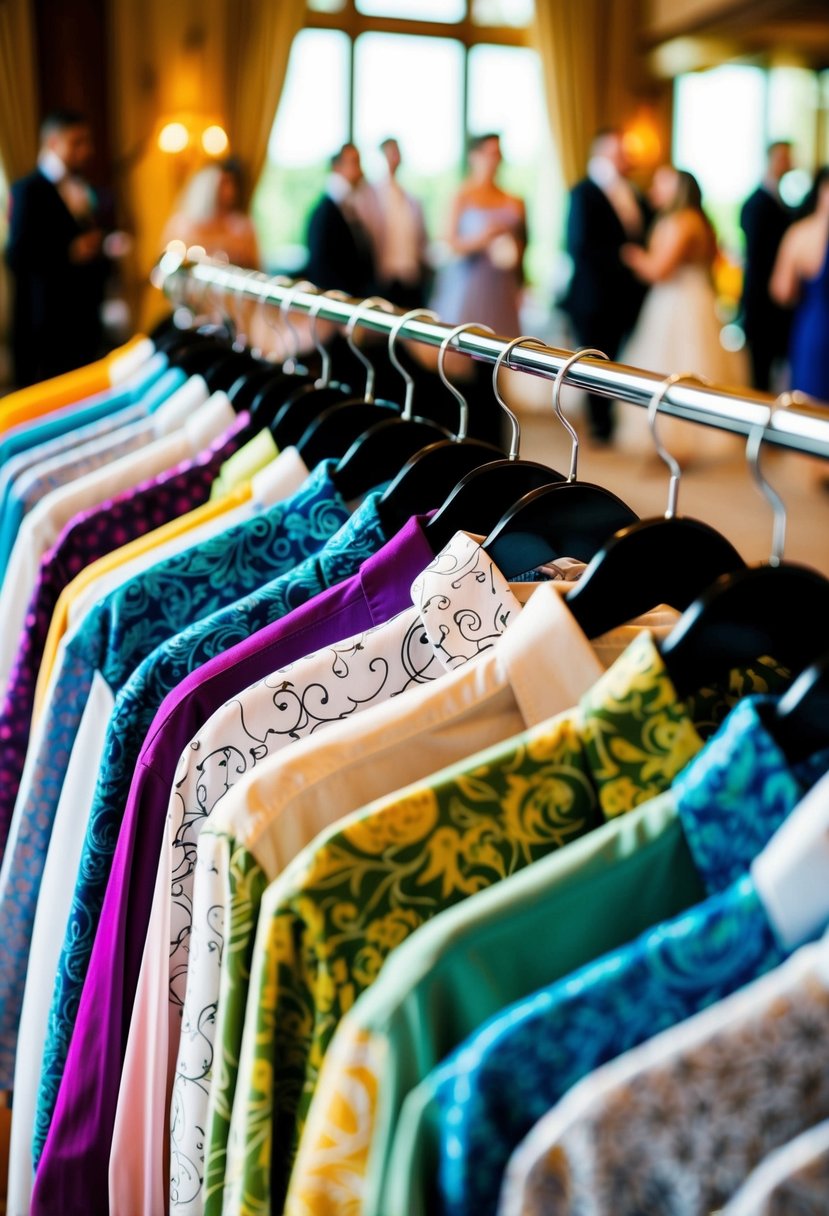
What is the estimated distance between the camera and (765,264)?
271 inches

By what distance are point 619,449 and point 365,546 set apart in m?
6.02

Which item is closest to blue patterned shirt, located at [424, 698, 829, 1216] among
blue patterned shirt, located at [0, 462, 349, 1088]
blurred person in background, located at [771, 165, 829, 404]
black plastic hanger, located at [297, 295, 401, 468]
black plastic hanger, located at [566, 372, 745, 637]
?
black plastic hanger, located at [566, 372, 745, 637]

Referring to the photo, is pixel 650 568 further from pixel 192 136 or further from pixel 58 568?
pixel 192 136

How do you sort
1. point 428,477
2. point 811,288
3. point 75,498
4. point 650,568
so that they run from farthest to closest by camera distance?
point 811,288 → point 75,498 → point 428,477 → point 650,568

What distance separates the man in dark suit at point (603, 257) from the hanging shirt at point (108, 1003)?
19.5 feet

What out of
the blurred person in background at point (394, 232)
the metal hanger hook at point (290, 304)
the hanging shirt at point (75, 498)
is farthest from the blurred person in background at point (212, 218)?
the hanging shirt at point (75, 498)

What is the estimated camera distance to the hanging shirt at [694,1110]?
0.44 m

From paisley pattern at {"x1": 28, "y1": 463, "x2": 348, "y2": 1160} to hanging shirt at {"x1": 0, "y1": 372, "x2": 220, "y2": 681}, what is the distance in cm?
34

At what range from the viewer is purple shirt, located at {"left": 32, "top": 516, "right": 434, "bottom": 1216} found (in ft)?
2.66

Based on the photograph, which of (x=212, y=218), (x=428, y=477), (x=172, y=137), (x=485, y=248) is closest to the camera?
(x=428, y=477)

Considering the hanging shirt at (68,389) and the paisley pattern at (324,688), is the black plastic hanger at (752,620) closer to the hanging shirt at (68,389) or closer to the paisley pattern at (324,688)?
the paisley pattern at (324,688)

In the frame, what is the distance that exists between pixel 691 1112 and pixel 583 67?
983 centimetres

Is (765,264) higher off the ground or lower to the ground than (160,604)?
higher

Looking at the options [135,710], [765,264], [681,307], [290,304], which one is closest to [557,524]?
[135,710]
